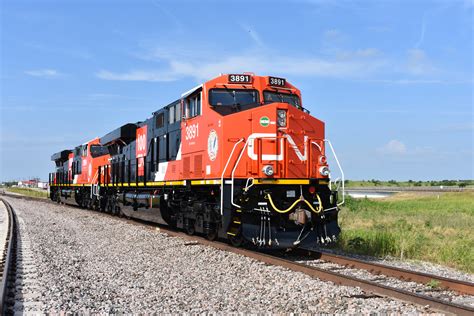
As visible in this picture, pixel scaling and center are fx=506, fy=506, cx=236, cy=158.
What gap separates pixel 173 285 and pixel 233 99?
16.8 feet

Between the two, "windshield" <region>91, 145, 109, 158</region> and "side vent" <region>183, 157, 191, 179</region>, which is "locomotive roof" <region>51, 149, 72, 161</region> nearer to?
"windshield" <region>91, 145, 109, 158</region>

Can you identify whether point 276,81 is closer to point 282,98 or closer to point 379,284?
point 282,98

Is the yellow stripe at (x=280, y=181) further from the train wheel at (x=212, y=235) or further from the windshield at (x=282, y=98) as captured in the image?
the train wheel at (x=212, y=235)

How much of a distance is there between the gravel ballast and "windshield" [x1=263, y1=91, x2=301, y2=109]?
144 inches

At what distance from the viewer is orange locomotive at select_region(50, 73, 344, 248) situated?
33.2 ft

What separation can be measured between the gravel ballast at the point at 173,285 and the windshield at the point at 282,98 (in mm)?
3646

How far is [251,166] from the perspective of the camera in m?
10.3

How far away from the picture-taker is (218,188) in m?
10.9

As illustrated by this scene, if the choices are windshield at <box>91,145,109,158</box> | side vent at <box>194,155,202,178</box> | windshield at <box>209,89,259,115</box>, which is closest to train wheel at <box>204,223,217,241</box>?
side vent at <box>194,155,202,178</box>

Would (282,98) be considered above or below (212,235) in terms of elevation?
above

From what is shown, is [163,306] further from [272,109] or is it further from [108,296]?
[272,109]

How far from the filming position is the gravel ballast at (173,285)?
6211 mm

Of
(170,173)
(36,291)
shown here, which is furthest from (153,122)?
(36,291)

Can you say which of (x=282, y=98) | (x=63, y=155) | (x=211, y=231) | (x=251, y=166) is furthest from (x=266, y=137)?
(x=63, y=155)
